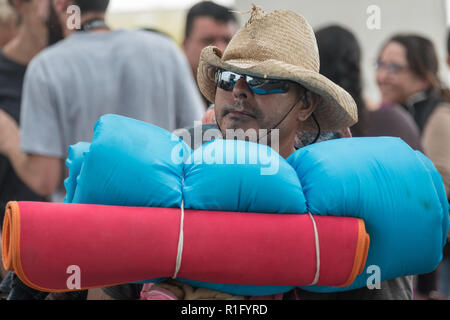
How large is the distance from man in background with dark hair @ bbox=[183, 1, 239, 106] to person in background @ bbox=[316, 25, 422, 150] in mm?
908

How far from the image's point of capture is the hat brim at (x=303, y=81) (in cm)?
153

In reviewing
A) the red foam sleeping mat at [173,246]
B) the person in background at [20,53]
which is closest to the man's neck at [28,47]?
the person in background at [20,53]

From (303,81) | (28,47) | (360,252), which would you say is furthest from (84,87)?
(360,252)

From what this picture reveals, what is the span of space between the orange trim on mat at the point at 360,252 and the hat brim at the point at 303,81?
40cm

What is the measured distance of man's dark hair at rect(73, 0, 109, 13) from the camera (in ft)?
7.09

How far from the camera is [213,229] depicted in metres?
1.25

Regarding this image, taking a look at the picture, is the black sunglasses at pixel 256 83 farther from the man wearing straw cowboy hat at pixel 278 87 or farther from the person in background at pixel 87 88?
the person in background at pixel 87 88

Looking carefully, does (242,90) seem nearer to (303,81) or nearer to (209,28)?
(303,81)

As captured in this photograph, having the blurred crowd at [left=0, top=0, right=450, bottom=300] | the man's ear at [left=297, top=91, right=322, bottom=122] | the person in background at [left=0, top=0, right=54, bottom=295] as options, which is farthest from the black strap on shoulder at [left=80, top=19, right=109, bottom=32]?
the man's ear at [left=297, top=91, right=322, bottom=122]

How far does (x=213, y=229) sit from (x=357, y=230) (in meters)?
0.29

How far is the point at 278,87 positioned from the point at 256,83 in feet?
0.19

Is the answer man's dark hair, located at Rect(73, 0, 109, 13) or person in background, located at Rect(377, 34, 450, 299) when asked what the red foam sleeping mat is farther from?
person in background, located at Rect(377, 34, 450, 299)

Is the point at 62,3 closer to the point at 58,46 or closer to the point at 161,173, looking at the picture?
the point at 58,46

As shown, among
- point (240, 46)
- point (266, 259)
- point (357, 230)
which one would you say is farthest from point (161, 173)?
point (240, 46)
